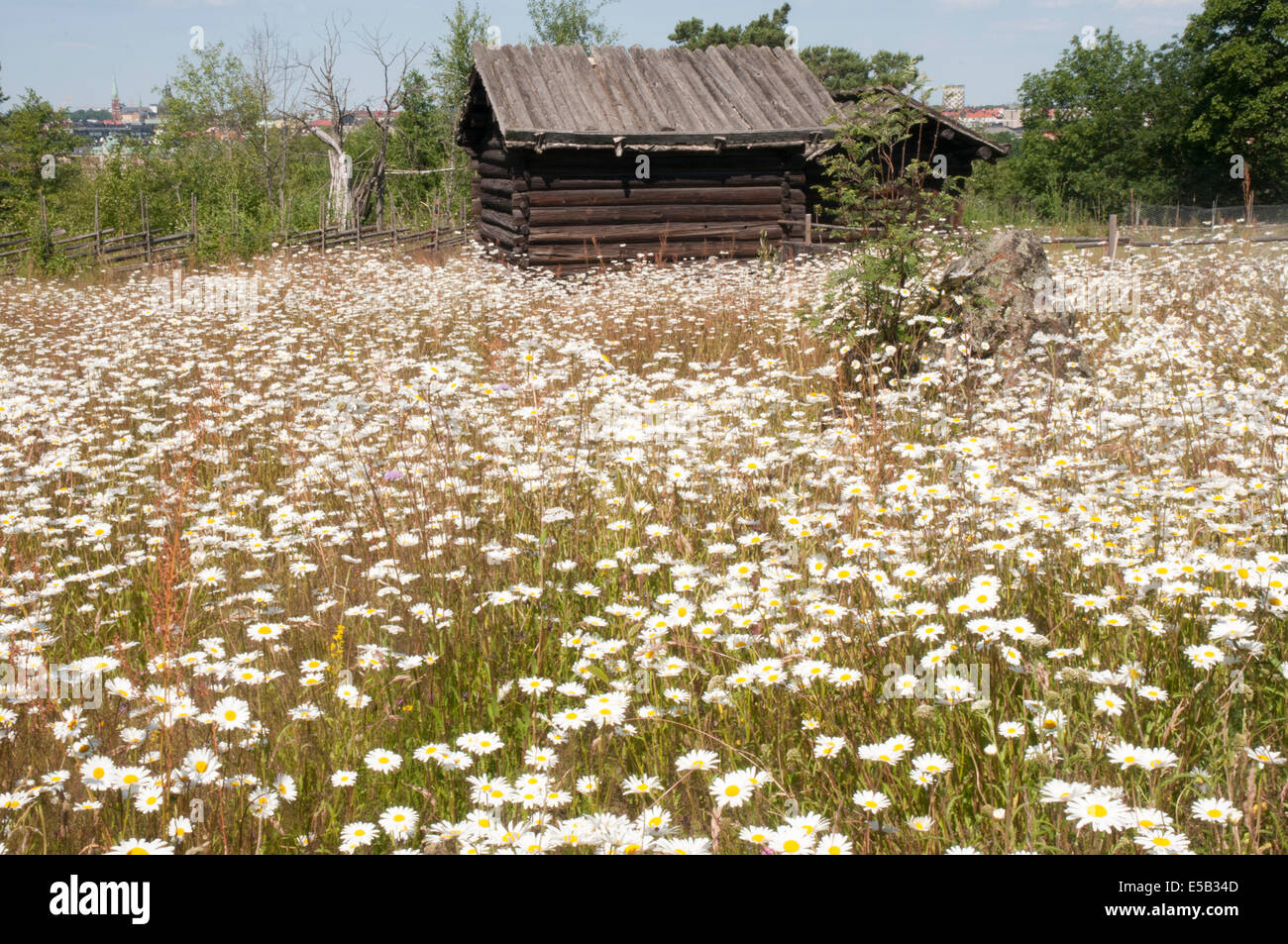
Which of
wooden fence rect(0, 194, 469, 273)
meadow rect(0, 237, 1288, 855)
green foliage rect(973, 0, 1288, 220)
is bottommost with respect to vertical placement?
meadow rect(0, 237, 1288, 855)

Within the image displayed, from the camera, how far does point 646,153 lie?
16250 millimetres

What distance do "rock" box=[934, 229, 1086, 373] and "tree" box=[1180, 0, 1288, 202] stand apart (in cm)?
4038

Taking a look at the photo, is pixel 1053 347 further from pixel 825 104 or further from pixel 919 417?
pixel 825 104

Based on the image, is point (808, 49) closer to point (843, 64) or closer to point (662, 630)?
point (843, 64)

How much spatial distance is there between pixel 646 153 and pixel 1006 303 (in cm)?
1065

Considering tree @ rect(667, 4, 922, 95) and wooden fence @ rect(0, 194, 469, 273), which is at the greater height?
tree @ rect(667, 4, 922, 95)

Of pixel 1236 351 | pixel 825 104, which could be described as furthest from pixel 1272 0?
pixel 1236 351

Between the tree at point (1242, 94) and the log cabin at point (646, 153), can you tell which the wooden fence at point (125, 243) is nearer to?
the log cabin at point (646, 153)

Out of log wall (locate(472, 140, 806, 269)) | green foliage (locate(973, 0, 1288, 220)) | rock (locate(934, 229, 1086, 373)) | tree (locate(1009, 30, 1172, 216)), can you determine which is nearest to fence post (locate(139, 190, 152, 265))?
log wall (locate(472, 140, 806, 269))

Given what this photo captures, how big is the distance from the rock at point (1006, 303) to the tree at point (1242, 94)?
40.4m

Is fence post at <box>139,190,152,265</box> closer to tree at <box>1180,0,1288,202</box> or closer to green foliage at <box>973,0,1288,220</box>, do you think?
green foliage at <box>973,0,1288,220</box>

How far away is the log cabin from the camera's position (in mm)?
15906

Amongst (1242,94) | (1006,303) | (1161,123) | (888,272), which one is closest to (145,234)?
(888,272)

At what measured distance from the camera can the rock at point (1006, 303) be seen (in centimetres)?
684
